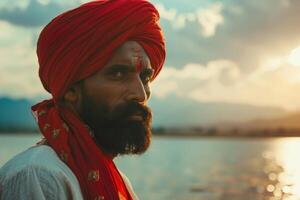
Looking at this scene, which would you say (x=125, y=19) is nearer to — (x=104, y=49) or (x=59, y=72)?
(x=104, y=49)

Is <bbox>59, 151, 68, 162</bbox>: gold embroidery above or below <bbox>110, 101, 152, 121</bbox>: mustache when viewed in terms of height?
below

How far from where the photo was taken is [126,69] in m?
2.79

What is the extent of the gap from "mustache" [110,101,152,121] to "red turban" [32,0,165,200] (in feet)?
0.46

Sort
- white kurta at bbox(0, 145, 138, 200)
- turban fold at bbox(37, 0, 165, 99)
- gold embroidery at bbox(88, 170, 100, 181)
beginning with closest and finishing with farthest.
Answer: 1. white kurta at bbox(0, 145, 138, 200)
2. gold embroidery at bbox(88, 170, 100, 181)
3. turban fold at bbox(37, 0, 165, 99)

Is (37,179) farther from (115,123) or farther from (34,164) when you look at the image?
(115,123)

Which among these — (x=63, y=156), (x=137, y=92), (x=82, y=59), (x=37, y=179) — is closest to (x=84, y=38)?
(x=82, y=59)

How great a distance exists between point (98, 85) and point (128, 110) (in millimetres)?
152

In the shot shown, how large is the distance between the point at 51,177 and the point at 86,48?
21.8 inches

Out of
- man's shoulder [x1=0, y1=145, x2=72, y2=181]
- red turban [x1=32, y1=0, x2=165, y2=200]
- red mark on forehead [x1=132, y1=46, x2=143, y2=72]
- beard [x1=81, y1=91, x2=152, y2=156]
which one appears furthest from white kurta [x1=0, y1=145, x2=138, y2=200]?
red mark on forehead [x1=132, y1=46, x2=143, y2=72]

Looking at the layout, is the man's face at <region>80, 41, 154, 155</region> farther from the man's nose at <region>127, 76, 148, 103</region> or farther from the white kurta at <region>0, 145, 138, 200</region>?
the white kurta at <region>0, 145, 138, 200</region>

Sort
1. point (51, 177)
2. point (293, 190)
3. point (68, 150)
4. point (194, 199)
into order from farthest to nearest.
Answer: point (293, 190) → point (194, 199) → point (68, 150) → point (51, 177)

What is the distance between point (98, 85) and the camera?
278 centimetres

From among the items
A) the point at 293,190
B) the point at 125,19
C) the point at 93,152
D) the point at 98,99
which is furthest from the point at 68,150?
the point at 293,190

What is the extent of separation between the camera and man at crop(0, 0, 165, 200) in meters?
2.67
